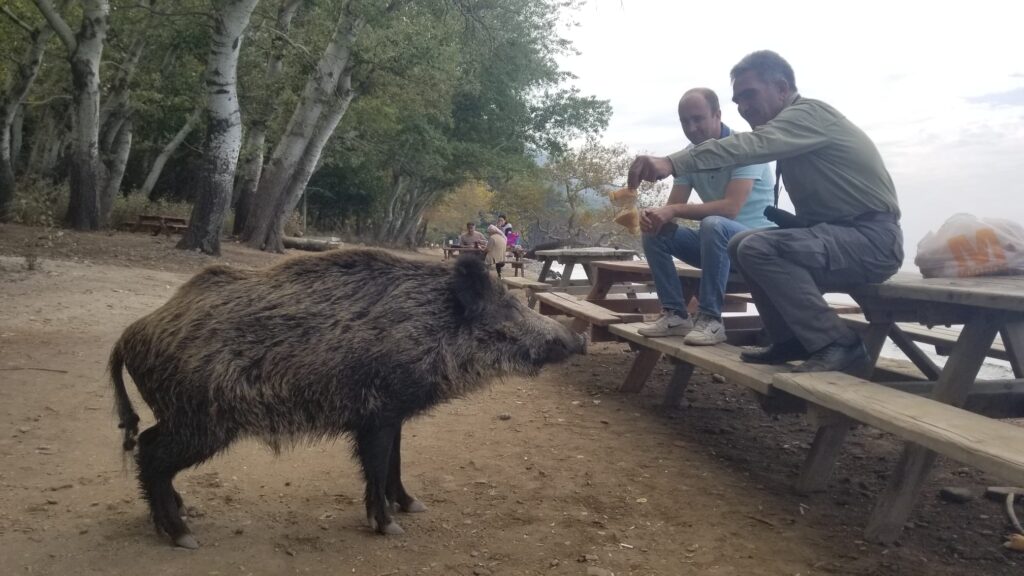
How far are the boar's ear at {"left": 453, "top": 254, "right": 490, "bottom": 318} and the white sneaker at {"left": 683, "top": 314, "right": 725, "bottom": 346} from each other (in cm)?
141

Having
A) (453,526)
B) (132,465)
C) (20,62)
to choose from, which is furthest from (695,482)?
(20,62)

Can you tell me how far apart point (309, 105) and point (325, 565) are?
44.3 ft

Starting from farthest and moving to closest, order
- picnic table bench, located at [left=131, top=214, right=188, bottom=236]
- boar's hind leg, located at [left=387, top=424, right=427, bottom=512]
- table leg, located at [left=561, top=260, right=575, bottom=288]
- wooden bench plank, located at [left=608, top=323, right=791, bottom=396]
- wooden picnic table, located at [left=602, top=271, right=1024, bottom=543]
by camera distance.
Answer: picnic table bench, located at [left=131, top=214, right=188, bottom=236] → table leg, located at [left=561, top=260, right=575, bottom=288] → wooden bench plank, located at [left=608, top=323, right=791, bottom=396] → boar's hind leg, located at [left=387, top=424, right=427, bottom=512] → wooden picnic table, located at [left=602, top=271, right=1024, bottom=543]

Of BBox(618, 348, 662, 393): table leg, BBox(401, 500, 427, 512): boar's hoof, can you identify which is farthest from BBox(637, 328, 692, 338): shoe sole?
BBox(401, 500, 427, 512): boar's hoof

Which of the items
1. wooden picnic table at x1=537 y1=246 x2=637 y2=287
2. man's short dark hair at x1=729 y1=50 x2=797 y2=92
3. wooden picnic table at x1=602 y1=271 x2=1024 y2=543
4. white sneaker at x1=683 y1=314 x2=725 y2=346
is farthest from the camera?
wooden picnic table at x1=537 y1=246 x2=637 y2=287

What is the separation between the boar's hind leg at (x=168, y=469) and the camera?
9.29 feet

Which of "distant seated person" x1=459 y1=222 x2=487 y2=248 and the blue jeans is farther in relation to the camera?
"distant seated person" x1=459 y1=222 x2=487 y2=248

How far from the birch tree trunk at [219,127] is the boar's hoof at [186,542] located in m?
9.99

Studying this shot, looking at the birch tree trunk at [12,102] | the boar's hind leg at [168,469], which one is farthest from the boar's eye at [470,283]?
the birch tree trunk at [12,102]

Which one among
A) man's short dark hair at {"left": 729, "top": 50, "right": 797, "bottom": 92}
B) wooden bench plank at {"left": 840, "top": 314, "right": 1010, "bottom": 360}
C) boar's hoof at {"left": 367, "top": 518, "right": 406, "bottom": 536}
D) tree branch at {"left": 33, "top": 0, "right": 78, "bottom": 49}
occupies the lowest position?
boar's hoof at {"left": 367, "top": 518, "right": 406, "bottom": 536}

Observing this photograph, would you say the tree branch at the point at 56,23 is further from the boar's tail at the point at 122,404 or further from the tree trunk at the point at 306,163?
the boar's tail at the point at 122,404

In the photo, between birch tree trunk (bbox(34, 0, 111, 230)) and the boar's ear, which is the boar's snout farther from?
birch tree trunk (bbox(34, 0, 111, 230))

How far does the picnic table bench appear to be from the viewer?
16984mm

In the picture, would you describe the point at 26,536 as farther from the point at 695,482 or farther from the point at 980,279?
the point at 980,279
